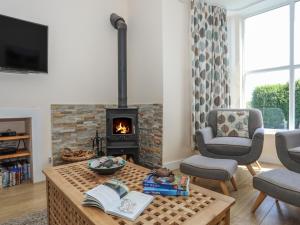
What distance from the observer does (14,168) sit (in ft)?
7.99

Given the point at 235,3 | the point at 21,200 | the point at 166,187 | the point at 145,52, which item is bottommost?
the point at 21,200

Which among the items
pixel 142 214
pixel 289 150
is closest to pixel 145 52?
pixel 289 150

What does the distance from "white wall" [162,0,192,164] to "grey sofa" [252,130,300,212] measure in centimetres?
138

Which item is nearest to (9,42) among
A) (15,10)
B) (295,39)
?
(15,10)

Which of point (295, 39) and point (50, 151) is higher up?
point (295, 39)

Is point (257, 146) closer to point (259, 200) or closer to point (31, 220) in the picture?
point (259, 200)

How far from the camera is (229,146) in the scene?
2426mm

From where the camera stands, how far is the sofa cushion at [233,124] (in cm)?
281

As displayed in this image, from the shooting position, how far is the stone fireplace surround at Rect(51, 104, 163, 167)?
2.83 metres

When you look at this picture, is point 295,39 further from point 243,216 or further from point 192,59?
point 243,216

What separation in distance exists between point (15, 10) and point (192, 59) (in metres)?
2.40

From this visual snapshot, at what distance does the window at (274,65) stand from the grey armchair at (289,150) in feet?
4.56

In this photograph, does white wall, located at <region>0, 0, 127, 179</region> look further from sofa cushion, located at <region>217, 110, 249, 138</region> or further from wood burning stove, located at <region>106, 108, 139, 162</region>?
sofa cushion, located at <region>217, 110, 249, 138</region>

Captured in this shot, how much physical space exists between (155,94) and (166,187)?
1963mm
